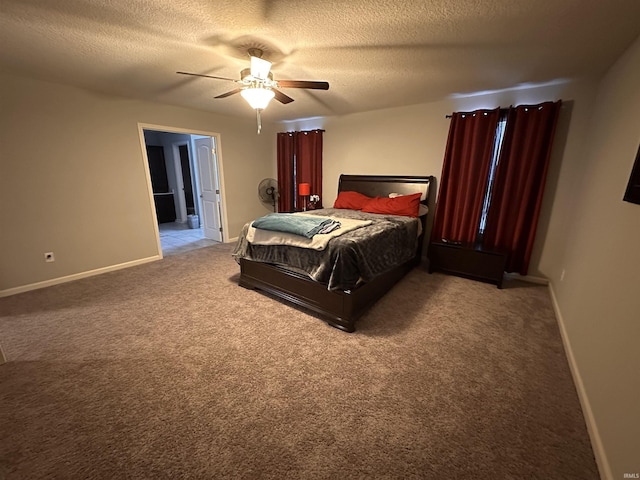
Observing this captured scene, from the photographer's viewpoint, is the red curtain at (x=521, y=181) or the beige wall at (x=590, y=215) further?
the red curtain at (x=521, y=181)

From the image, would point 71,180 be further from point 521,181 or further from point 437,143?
point 521,181

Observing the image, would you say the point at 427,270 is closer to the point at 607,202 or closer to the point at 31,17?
the point at 607,202

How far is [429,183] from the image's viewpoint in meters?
3.74

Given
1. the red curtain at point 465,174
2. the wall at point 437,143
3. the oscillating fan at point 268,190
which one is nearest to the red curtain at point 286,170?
the oscillating fan at point 268,190

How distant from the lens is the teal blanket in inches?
95.3

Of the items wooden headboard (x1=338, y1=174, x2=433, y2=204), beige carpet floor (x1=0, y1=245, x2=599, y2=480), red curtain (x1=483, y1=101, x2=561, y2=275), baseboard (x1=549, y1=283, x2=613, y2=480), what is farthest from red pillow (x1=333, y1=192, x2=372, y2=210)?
baseboard (x1=549, y1=283, x2=613, y2=480)

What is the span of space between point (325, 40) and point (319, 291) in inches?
80.5

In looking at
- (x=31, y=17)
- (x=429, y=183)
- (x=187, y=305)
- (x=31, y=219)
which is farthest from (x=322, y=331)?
(x=31, y=219)

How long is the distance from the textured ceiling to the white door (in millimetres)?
1741

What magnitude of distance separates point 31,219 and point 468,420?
176 inches

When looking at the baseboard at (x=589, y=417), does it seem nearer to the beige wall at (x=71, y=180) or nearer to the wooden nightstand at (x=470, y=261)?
the wooden nightstand at (x=470, y=261)

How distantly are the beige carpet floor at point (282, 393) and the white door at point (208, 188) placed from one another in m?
2.60

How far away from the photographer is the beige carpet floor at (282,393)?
122 centimetres

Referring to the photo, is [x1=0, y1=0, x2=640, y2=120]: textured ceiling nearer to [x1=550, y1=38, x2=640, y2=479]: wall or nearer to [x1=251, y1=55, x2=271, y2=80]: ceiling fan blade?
[x1=251, y1=55, x2=271, y2=80]: ceiling fan blade
